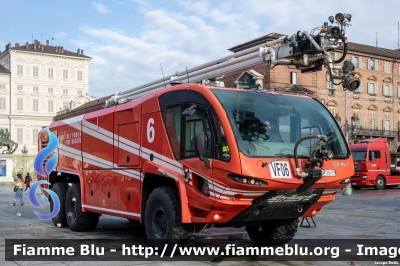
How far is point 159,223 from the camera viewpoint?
30.5 ft

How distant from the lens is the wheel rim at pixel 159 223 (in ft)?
30.0

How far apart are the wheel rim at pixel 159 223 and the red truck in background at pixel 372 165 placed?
1068 inches

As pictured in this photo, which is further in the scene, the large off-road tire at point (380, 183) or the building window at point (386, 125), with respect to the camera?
the building window at point (386, 125)

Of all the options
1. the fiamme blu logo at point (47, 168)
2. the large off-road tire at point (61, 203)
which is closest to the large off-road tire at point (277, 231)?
the fiamme blu logo at point (47, 168)

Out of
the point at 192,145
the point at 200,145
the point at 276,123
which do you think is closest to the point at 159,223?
the point at 192,145

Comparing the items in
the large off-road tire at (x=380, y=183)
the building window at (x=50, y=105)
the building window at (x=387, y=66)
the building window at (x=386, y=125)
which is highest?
the building window at (x=387, y=66)

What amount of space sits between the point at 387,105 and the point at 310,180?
69003 mm

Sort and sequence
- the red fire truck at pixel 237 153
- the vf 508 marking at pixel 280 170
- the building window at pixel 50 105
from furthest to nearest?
the building window at pixel 50 105
the red fire truck at pixel 237 153
the vf 508 marking at pixel 280 170

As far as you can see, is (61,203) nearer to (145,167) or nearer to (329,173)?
(145,167)

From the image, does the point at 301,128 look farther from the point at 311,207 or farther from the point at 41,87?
the point at 41,87

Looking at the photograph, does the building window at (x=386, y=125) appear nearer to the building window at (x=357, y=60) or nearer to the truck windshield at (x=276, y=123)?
the building window at (x=357, y=60)

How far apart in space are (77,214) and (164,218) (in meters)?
4.30

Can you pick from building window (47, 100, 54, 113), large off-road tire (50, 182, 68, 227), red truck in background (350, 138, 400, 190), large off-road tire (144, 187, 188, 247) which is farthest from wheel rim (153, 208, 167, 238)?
building window (47, 100, 54, 113)

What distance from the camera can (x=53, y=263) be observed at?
27.9 feet
